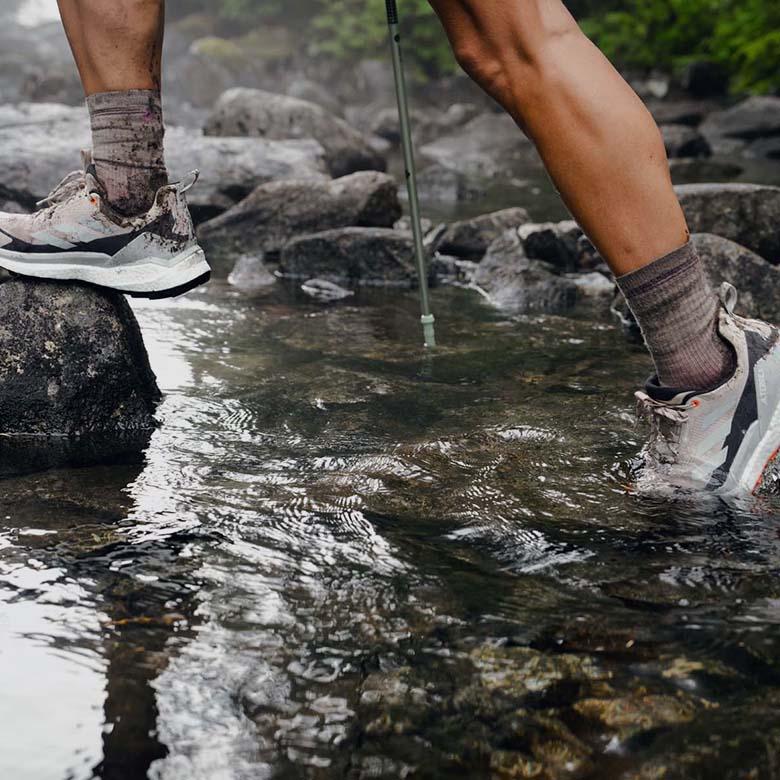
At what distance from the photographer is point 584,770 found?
1.30 m

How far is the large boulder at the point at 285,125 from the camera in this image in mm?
11852

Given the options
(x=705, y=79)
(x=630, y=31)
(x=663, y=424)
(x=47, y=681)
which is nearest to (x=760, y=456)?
(x=663, y=424)

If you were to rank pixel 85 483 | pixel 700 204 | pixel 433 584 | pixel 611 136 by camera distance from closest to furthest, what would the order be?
1. pixel 433 584
2. pixel 611 136
3. pixel 85 483
4. pixel 700 204

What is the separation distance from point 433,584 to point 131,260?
63.3 inches

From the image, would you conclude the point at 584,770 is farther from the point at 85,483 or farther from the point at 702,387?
the point at 85,483

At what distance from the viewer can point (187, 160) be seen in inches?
326

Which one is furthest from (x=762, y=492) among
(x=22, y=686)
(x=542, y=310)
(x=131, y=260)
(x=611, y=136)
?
(x=542, y=310)

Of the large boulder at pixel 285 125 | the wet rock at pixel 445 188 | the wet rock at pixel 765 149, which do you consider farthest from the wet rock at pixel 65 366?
the wet rock at pixel 765 149

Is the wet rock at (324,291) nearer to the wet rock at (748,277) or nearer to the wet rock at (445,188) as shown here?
the wet rock at (748,277)

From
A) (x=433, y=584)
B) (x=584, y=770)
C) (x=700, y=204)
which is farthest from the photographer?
(x=700, y=204)

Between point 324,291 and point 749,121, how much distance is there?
1323cm

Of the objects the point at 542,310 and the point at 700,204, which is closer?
the point at 542,310

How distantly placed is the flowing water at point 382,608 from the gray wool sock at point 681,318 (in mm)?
306

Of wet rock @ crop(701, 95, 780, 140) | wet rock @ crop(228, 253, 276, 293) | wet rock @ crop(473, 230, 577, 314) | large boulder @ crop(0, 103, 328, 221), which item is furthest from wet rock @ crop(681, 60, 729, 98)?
wet rock @ crop(228, 253, 276, 293)
